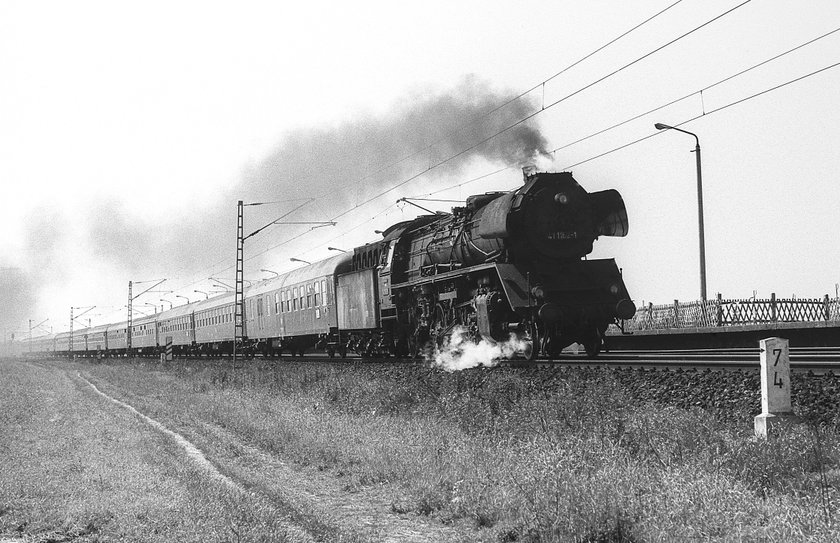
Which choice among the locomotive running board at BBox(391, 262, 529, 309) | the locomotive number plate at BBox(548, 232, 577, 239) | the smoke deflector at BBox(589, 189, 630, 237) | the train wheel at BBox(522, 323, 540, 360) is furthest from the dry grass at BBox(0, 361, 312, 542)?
the smoke deflector at BBox(589, 189, 630, 237)

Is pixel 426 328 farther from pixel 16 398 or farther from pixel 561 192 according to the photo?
pixel 16 398

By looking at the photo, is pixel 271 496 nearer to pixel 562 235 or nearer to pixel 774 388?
pixel 774 388

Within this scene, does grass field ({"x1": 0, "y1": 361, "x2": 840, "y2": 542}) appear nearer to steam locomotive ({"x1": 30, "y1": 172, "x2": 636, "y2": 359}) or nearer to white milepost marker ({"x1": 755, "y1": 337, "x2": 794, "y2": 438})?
white milepost marker ({"x1": 755, "y1": 337, "x2": 794, "y2": 438})

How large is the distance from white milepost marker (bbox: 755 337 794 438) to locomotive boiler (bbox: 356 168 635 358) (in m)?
6.59

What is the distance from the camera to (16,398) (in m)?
20.4

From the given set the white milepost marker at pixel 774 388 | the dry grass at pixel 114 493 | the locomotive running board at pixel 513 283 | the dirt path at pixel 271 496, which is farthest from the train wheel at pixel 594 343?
the dry grass at pixel 114 493

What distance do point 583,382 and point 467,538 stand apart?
17.9ft

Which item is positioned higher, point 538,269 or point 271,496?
point 538,269

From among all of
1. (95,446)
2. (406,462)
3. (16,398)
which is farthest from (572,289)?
(16,398)

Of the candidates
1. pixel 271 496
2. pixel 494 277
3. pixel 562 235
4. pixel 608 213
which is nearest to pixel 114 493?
pixel 271 496

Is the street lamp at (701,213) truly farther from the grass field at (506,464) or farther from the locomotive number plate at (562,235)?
the grass field at (506,464)

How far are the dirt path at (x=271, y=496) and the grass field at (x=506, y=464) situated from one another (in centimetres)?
8

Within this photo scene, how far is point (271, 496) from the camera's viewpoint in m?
7.41

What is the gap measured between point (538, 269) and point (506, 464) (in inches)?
325
